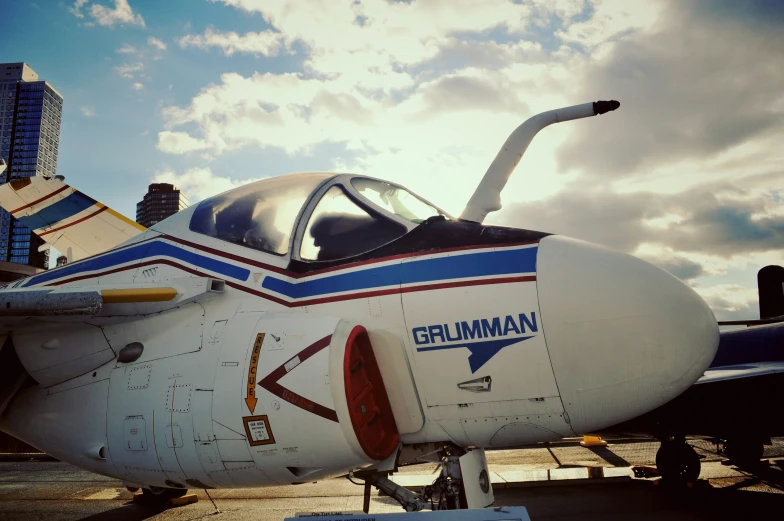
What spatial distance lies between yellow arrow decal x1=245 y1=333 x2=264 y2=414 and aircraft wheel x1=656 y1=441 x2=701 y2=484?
8.44 metres

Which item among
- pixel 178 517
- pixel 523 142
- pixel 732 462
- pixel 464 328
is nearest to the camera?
pixel 464 328

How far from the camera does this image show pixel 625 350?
322 centimetres

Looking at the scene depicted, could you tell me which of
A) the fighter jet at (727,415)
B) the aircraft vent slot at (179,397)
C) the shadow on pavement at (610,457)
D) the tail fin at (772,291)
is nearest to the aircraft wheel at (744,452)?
the fighter jet at (727,415)

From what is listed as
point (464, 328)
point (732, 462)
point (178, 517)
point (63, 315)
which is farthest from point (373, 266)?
point (732, 462)

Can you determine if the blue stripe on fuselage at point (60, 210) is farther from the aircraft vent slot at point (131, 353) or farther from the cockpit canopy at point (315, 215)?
the aircraft vent slot at point (131, 353)

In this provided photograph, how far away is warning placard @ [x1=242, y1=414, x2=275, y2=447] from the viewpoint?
3.63 metres

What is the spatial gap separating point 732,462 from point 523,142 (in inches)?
311

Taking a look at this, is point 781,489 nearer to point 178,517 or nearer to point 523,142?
point 523,142

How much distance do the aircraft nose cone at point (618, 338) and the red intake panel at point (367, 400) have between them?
1185 millimetres

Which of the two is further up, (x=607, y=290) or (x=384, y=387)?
(x=607, y=290)

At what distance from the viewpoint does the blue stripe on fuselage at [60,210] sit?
12.0 metres

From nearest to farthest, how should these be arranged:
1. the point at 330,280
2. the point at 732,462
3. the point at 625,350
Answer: the point at 625,350 → the point at 330,280 → the point at 732,462

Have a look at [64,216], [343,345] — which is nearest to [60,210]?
[64,216]

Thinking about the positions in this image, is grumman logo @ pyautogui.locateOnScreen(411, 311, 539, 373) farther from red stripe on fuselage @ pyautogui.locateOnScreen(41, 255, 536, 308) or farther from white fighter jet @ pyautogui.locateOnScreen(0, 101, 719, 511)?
red stripe on fuselage @ pyautogui.locateOnScreen(41, 255, 536, 308)
